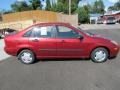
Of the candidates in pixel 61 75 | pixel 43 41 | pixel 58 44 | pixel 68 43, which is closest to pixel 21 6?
pixel 43 41

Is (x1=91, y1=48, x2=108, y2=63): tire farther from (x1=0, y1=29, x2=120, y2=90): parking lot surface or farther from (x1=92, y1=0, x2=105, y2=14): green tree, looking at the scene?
(x1=92, y1=0, x2=105, y2=14): green tree

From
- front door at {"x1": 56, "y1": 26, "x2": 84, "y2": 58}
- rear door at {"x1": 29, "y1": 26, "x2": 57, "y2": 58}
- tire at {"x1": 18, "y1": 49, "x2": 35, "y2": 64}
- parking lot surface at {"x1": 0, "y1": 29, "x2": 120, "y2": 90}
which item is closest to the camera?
parking lot surface at {"x1": 0, "y1": 29, "x2": 120, "y2": 90}

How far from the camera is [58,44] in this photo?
1043cm

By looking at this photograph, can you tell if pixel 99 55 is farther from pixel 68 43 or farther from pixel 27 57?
pixel 27 57

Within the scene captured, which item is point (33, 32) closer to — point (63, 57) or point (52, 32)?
point (52, 32)

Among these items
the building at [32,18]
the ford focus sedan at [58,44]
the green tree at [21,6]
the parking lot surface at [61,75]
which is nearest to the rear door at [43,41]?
the ford focus sedan at [58,44]

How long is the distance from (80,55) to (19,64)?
227 cm

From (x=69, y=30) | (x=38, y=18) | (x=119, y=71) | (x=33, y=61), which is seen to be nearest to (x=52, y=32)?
(x=69, y=30)

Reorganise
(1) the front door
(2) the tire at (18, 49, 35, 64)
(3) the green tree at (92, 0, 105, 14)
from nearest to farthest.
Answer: (1) the front door < (2) the tire at (18, 49, 35, 64) < (3) the green tree at (92, 0, 105, 14)

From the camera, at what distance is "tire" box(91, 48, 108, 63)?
10383 millimetres

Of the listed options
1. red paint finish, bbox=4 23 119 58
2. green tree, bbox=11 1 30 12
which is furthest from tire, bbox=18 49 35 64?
green tree, bbox=11 1 30 12

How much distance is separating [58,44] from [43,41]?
0.55 metres

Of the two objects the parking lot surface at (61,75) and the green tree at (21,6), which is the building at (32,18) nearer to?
the parking lot surface at (61,75)

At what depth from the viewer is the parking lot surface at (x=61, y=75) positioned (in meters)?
7.37
